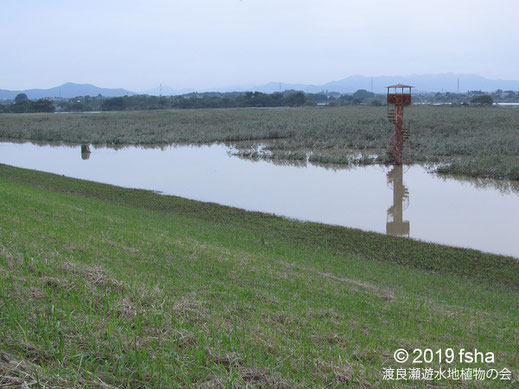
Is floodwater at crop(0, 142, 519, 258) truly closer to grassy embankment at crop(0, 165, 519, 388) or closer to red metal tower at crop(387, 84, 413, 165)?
red metal tower at crop(387, 84, 413, 165)

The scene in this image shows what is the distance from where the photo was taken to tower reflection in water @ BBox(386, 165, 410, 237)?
1895cm

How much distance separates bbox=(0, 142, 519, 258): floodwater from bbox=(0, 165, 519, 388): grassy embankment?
232 inches

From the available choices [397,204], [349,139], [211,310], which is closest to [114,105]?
[349,139]

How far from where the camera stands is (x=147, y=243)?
977 centimetres

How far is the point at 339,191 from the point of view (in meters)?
26.4

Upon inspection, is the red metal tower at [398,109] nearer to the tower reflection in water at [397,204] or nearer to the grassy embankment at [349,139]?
the tower reflection in water at [397,204]

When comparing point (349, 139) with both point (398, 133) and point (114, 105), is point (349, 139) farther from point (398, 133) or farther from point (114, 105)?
point (114, 105)

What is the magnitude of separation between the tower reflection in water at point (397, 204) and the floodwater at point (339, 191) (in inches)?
1.4

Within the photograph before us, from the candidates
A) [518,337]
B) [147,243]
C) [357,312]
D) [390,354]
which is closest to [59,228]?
[147,243]

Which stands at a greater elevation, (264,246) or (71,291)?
(71,291)

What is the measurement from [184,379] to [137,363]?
15.0 inches

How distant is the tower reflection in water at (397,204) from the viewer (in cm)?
1895

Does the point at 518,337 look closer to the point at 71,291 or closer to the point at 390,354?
the point at 390,354

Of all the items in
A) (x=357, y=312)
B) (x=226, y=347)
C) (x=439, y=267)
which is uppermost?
(x=226, y=347)
